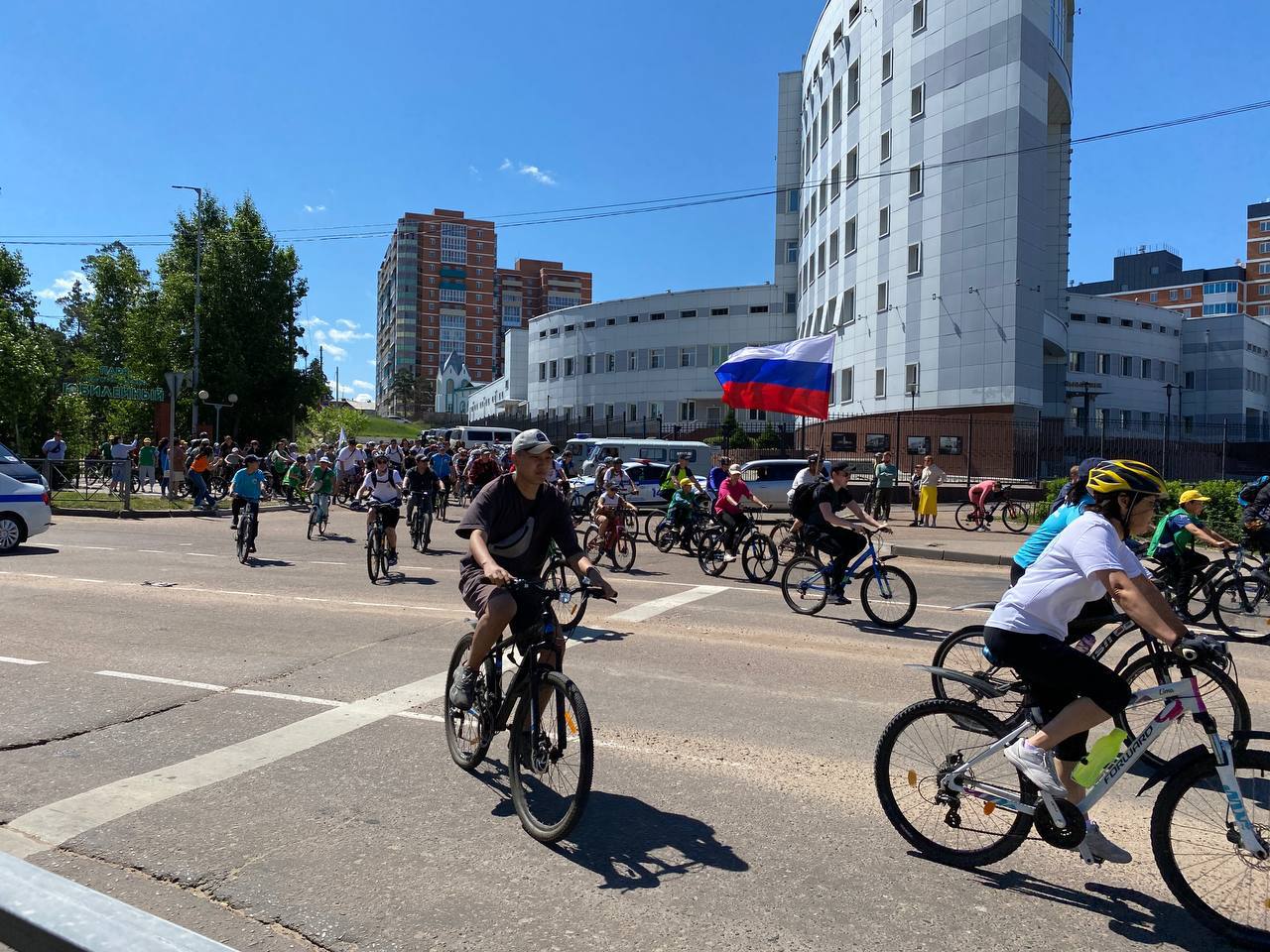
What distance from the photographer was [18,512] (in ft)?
47.9

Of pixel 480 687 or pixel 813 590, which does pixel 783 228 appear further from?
pixel 480 687

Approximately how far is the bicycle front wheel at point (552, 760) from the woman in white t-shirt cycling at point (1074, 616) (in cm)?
173

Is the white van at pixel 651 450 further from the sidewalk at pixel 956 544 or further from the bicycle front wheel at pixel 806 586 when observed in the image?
the bicycle front wheel at pixel 806 586

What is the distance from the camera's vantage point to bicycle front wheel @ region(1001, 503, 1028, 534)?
21984 mm

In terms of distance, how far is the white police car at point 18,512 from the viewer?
1445 cm

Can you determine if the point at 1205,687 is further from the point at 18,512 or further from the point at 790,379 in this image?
the point at 18,512

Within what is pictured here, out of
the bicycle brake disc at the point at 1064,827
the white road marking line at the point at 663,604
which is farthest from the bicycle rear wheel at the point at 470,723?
the white road marking line at the point at 663,604

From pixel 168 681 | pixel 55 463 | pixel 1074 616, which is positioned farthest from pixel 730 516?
pixel 55 463

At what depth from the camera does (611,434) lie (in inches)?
2216

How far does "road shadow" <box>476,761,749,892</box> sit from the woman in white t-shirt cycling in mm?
1319

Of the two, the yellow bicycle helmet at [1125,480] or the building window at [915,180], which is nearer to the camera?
the yellow bicycle helmet at [1125,480]

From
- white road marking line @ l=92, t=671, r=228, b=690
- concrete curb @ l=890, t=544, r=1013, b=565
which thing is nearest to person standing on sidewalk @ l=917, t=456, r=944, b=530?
concrete curb @ l=890, t=544, r=1013, b=565

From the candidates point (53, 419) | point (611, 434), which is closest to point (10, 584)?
point (53, 419)

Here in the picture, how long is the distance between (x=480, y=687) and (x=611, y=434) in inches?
2041
